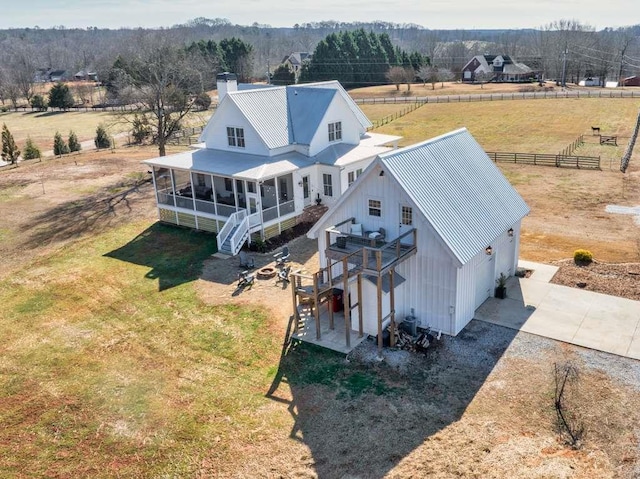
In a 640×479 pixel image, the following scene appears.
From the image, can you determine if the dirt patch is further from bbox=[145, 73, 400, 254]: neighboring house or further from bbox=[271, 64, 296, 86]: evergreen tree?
bbox=[271, 64, 296, 86]: evergreen tree

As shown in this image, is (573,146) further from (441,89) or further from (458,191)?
(441,89)

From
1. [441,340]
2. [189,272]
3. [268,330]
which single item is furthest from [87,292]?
[441,340]

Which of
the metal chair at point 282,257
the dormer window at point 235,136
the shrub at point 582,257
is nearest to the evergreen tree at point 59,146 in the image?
Result: the dormer window at point 235,136

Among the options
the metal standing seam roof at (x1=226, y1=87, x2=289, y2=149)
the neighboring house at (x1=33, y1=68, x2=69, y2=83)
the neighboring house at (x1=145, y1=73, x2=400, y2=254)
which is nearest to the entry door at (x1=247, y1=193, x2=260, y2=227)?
the neighboring house at (x1=145, y1=73, x2=400, y2=254)

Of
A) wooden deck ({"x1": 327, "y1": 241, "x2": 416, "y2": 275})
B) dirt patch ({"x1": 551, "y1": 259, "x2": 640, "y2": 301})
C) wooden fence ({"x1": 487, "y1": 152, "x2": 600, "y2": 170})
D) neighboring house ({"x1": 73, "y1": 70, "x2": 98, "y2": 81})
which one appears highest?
neighboring house ({"x1": 73, "y1": 70, "x2": 98, "y2": 81})

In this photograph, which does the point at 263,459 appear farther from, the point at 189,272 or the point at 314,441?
the point at 189,272
